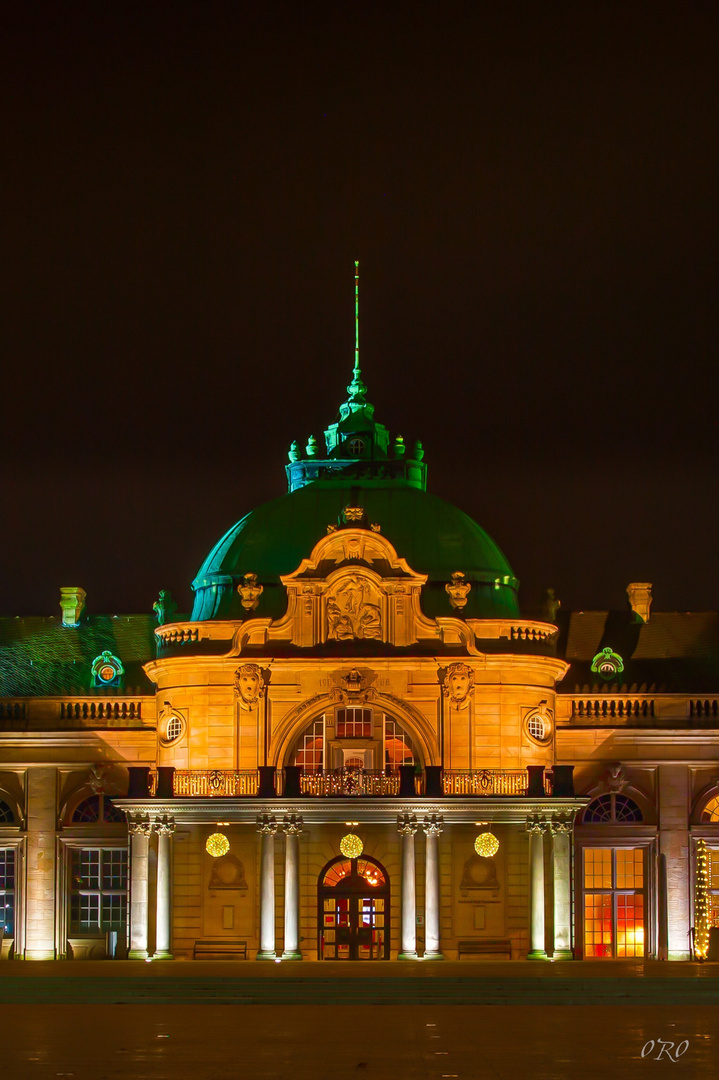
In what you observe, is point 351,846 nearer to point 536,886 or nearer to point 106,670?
point 536,886

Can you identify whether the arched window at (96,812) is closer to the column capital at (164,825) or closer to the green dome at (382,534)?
the column capital at (164,825)

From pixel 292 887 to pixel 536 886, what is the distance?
21.5 ft

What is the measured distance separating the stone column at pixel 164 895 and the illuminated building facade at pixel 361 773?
0.06 metres

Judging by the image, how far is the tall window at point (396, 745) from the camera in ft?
189

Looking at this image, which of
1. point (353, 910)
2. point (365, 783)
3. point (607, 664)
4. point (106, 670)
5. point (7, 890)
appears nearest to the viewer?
point (365, 783)

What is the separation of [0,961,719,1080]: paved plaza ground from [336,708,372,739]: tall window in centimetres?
809

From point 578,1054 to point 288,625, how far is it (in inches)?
1089

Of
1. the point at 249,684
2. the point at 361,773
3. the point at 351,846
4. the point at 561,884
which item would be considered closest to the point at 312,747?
the point at 361,773

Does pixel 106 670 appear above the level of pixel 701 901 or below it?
above

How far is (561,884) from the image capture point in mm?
55562

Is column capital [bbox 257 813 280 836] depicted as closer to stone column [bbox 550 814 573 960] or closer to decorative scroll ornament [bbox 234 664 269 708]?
decorative scroll ornament [bbox 234 664 269 708]

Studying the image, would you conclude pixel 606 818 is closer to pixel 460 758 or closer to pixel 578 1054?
pixel 460 758

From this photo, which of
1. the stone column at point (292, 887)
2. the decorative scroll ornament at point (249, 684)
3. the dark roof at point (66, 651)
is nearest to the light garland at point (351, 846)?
the stone column at point (292, 887)

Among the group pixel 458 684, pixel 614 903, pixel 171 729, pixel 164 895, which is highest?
pixel 458 684
